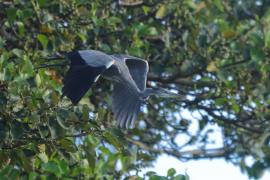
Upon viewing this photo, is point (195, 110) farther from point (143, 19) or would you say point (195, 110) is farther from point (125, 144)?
point (125, 144)

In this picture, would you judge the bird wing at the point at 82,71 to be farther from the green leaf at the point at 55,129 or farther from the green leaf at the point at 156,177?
the green leaf at the point at 156,177

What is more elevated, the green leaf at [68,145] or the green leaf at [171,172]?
the green leaf at [68,145]

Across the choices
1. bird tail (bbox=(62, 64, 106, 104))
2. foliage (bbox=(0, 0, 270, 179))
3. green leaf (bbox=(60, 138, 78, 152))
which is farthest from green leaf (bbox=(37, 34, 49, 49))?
green leaf (bbox=(60, 138, 78, 152))

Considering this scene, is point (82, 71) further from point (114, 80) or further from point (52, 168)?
point (52, 168)

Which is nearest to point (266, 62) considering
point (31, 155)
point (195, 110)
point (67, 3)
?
point (195, 110)

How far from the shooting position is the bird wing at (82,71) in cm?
393

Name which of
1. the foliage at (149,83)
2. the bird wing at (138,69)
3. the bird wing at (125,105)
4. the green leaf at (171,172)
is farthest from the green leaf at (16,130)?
the bird wing at (138,69)

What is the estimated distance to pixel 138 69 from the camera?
4875 mm

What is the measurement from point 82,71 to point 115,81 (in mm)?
483

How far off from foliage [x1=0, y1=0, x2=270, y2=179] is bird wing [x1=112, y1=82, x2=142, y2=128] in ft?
0.34

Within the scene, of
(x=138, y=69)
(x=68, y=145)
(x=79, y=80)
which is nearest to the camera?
(x=68, y=145)

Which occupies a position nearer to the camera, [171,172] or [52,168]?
[52,168]

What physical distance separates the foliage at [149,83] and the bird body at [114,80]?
0.09 metres

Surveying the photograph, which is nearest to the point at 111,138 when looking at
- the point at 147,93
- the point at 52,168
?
the point at 52,168
